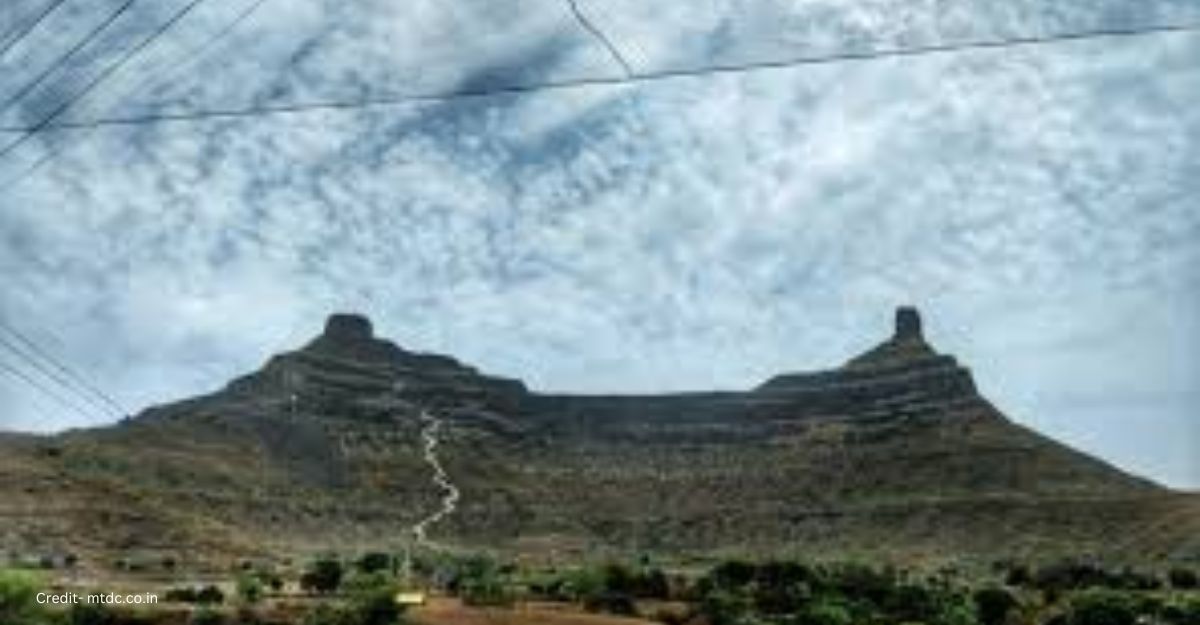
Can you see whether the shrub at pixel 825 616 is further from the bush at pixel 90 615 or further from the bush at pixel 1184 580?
the bush at pixel 1184 580

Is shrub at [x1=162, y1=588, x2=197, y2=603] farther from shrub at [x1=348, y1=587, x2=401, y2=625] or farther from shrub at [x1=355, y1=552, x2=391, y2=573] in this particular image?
shrub at [x1=355, y1=552, x2=391, y2=573]

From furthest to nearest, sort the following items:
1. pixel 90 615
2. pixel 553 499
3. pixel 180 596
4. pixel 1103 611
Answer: pixel 553 499
pixel 180 596
pixel 1103 611
pixel 90 615

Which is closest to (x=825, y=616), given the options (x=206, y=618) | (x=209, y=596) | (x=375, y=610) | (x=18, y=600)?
(x=375, y=610)

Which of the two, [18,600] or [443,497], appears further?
[443,497]

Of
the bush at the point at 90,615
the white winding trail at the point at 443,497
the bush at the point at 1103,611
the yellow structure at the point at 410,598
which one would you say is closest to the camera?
the bush at the point at 90,615

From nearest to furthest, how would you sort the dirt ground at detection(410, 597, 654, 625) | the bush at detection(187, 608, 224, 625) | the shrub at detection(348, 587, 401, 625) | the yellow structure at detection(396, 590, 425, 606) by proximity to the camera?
the shrub at detection(348, 587, 401, 625)
the bush at detection(187, 608, 224, 625)
the dirt ground at detection(410, 597, 654, 625)
the yellow structure at detection(396, 590, 425, 606)

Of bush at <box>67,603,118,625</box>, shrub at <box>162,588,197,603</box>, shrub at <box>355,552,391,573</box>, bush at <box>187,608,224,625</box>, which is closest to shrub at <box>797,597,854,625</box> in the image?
bush at <box>187,608,224,625</box>

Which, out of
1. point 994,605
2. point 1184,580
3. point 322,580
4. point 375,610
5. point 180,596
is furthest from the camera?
point 1184,580

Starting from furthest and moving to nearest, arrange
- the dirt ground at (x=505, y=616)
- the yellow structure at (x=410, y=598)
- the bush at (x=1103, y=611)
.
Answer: the bush at (x=1103, y=611), the yellow structure at (x=410, y=598), the dirt ground at (x=505, y=616)

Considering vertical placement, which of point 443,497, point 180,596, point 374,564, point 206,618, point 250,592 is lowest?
point 206,618

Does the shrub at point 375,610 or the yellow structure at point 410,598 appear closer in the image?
the shrub at point 375,610

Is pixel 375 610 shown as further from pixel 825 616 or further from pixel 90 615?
pixel 825 616

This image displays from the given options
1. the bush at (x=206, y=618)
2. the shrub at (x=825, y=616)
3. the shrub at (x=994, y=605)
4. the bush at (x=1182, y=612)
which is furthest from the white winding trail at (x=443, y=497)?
the bush at (x=1182, y=612)

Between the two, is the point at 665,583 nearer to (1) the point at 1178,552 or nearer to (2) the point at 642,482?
(1) the point at 1178,552
